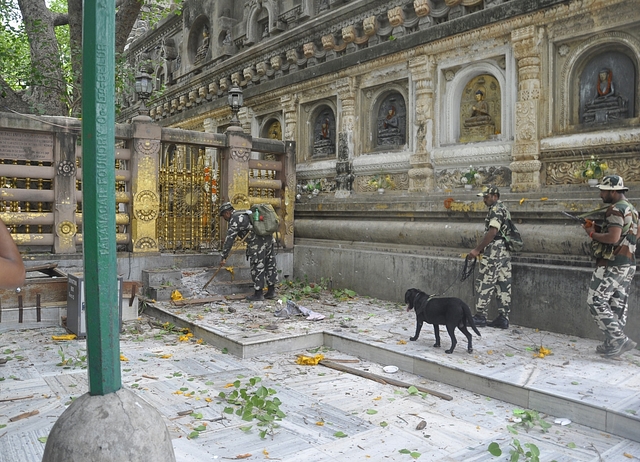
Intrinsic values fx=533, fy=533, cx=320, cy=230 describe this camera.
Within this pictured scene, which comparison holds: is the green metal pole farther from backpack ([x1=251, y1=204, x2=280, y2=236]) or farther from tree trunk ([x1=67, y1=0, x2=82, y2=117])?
tree trunk ([x1=67, y1=0, x2=82, y2=117])

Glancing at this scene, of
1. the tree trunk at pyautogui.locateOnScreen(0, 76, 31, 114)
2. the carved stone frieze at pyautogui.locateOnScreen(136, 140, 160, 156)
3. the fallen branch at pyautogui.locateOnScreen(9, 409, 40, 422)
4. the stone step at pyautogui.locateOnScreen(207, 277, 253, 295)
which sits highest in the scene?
the tree trunk at pyautogui.locateOnScreen(0, 76, 31, 114)

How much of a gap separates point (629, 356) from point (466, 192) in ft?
12.0

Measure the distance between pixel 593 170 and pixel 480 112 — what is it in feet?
7.73

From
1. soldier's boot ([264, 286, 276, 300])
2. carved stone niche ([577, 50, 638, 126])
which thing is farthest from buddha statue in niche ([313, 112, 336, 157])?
carved stone niche ([577, 50, 638, 126])

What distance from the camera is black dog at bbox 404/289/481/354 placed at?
5832 mm

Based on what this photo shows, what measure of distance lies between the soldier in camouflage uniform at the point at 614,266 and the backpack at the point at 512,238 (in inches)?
53.5

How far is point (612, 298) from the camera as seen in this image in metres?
5.84

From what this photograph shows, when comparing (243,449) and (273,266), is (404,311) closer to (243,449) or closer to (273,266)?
(273,266)

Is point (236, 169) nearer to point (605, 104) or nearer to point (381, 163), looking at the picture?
point (381, 163)

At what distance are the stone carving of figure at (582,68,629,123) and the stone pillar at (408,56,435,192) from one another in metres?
2.65

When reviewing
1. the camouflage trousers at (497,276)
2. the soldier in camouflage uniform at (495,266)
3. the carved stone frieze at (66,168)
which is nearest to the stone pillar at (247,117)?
the carved stone frieze at (66,168)

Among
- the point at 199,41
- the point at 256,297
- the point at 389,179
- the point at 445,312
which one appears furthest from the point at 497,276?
the point at 199,41

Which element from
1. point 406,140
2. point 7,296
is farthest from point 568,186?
point 7,296

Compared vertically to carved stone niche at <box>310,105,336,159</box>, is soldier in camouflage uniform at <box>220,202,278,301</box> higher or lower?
lower
